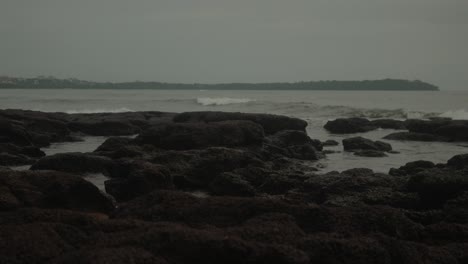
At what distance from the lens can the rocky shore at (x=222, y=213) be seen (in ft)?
14.5

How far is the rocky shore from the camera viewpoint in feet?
14.5

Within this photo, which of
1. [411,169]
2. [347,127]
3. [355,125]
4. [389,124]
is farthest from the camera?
[389,124]

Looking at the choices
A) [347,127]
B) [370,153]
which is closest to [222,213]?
[370,153]

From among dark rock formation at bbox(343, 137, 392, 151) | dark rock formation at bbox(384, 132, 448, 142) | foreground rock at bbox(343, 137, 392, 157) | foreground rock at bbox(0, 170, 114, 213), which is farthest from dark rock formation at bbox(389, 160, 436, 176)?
dark rock formation at bbox(384, 132, 448, 142)

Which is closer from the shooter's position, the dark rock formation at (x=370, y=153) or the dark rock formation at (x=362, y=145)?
the dark rock formation at (x=370, y=153)

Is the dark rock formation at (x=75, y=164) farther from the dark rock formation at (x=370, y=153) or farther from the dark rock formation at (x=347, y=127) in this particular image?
the dark rock formation at (x=347, y=127)

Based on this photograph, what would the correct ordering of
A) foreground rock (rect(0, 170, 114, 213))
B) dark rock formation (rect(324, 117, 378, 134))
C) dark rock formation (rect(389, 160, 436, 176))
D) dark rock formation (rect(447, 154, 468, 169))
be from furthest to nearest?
dark rock formation (rect(324, 117, 378, 134)) < dark rock formation (rect(447, 154, 468, 169)) < dark rock formation (rect(389, 160, 436, 176)) < foreground rock (rect(0, 170, 114, 213))

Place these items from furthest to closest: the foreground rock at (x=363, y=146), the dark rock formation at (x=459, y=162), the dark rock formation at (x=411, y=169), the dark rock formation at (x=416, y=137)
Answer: the dark rock formation at (x=416, y=137), the foreground rock at (x=363, y=146), the dark rock formation at (x=459, y=162), the dark rock formation at (x=411, y=169)

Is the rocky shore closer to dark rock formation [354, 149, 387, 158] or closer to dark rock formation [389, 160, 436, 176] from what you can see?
dark rock formation [389, 160, 436, 176]

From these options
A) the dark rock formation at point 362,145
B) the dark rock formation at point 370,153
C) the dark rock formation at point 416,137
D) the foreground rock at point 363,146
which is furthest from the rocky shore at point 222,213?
the dark rock formation at point 416,137

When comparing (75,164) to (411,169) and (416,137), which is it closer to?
(411,169)

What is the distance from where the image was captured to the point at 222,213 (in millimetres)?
5836

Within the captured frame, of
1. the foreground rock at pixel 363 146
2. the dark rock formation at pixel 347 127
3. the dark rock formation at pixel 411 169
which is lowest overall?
the dark rock formation at pixel 347 127

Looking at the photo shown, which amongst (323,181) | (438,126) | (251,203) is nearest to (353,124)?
(438,126)
